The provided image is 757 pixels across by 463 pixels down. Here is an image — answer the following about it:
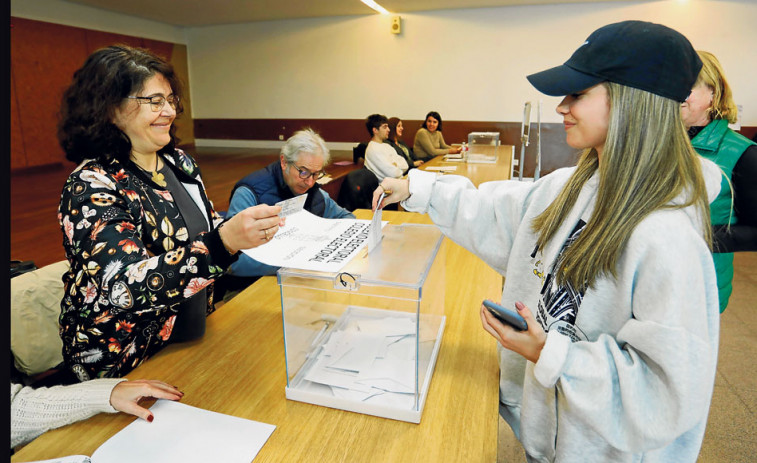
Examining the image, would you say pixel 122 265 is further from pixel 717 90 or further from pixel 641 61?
pixel 717 90

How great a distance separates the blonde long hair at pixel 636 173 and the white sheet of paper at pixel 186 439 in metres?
0.73

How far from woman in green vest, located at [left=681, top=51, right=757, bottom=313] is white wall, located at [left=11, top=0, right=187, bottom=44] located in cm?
919

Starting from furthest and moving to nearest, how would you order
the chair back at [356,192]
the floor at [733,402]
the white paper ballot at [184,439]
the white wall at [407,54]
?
the white wall at [407,54] → the chair back at [356,192] → the floor at [733,402] → the white paper ballot at [184,439]

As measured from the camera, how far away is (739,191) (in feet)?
5.47

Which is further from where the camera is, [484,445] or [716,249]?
[716,249]

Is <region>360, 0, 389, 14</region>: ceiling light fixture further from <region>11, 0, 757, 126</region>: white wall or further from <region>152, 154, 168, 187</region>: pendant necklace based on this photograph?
<region>152, 154, 168, 187</region>: pendant necklace

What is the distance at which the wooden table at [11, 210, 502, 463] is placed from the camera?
867 mm

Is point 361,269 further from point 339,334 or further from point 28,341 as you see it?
point 28,341

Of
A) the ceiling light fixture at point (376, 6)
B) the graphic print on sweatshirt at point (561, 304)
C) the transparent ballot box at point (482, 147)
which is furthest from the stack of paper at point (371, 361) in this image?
the ceiling light fixture at point (376, 6)

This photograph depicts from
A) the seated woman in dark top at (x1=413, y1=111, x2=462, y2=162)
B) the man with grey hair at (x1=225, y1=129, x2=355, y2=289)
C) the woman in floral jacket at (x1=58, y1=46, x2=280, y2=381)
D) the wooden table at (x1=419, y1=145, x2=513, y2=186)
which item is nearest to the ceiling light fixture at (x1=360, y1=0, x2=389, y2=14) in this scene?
the seated woman in dark top at (x1=413, y1=111, x2=462, y2=162)

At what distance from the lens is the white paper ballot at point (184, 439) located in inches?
32.8

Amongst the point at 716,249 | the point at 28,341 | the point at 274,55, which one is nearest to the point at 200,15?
the point at 274,55

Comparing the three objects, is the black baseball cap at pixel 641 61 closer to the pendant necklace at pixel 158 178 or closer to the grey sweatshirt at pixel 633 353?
the grey sweatshirt at pixel 633 353

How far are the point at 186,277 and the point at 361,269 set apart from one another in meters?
0.39
